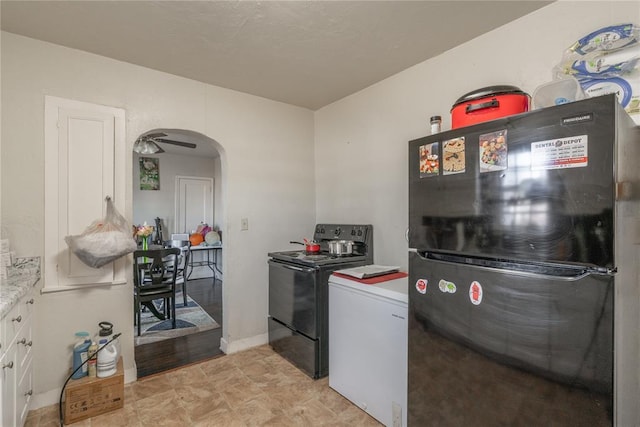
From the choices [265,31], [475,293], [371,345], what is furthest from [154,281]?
[475,293]

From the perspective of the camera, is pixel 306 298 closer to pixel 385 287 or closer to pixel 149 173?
pixel 385 287

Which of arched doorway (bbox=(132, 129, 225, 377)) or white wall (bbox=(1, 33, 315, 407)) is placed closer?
white wall (bbox=(1, 33, 315, 407))

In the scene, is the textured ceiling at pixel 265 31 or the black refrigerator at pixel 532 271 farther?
the textured ceiling at pixel 265 31

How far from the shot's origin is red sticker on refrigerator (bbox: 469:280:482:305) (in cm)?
118

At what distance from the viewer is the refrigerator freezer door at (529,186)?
927 millimetres

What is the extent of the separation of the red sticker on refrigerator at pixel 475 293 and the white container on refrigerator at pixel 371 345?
20.3 inches

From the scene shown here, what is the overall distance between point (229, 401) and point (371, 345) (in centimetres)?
109

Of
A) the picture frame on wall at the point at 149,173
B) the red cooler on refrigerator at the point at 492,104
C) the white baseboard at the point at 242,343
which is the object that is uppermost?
the picture frame on wall at the point at 149,173

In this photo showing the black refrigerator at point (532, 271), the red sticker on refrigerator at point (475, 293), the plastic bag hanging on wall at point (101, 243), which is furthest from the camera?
the plastic bag hanging on wall at point (101, 243)

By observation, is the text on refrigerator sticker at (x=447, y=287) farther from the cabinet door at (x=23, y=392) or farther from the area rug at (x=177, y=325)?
the area rug at (x=177, y=325)

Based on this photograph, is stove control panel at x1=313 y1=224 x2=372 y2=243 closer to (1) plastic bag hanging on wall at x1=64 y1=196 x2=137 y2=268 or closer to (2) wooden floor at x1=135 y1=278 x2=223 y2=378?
(2) wooden floor at x1=135 y1=278 x2=223 y2=378

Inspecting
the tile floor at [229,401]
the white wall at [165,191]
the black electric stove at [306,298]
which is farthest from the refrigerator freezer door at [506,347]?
the white wall at [165,191]

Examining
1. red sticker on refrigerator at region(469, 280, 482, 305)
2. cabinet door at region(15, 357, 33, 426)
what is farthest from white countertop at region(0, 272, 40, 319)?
red sticker on refrigerator at region(469, 280, 482, 305)

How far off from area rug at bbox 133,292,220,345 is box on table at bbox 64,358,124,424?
112cm
